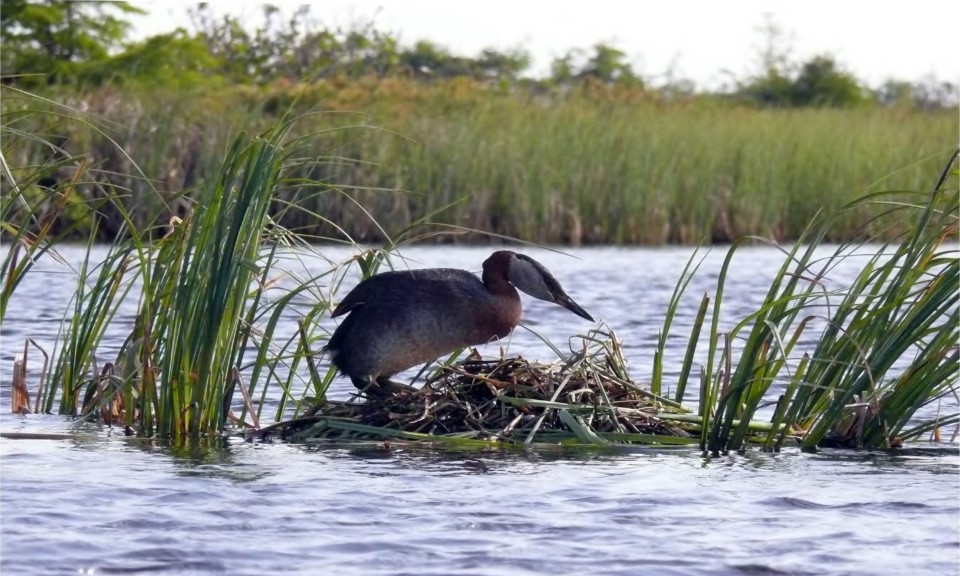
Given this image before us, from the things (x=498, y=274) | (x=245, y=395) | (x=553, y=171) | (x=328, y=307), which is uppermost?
(x=553, y=171)

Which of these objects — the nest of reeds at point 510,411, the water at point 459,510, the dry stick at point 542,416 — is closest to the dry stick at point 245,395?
the nest of reeds at point 510,411

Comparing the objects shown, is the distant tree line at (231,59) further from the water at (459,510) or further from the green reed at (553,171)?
the water at (459,510)

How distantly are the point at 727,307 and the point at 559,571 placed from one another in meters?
7.89

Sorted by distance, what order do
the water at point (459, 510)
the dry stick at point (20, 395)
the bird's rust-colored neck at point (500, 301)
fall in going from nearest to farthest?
the water at point (459, 510) → the bird's rust-colored neck at point (500, 301) → the dry stick at point (20, 395)

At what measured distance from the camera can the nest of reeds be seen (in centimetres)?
546

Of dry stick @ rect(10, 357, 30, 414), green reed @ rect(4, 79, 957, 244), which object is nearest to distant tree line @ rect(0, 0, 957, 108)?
green reed @ rect(4, 79, 957, 244)

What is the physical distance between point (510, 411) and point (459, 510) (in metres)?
1.05

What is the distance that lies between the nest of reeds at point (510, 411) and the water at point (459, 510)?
0.40 feet

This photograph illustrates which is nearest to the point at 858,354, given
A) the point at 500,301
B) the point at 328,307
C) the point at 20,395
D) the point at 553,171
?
the point at 500,301

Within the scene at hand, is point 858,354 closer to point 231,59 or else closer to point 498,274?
point 498,274

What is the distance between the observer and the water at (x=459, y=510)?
4.01 meters

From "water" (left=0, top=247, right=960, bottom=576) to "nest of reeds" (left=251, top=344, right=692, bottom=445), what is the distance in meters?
0.12

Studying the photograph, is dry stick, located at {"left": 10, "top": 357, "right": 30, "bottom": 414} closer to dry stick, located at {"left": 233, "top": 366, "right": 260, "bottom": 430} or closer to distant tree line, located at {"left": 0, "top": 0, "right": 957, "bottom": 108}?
dry stick, located at {"left": 233, "top": 366, "right": 260, "bottom": 430}

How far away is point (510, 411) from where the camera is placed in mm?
5566
